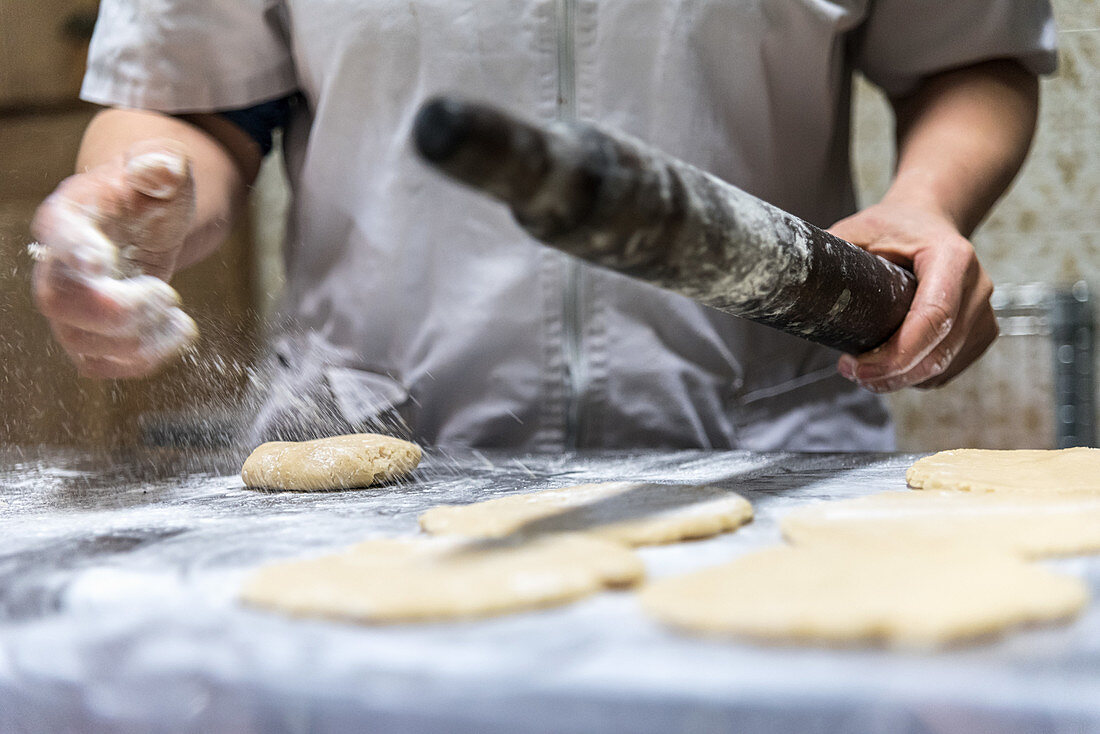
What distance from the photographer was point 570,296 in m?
1.65

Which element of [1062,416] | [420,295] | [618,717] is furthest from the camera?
[1062,416]

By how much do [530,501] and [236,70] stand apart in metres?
1.18

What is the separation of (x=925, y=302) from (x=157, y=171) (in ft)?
3.55

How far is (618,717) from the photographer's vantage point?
51 centimetres

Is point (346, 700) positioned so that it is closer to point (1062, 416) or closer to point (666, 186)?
point (666, 186)

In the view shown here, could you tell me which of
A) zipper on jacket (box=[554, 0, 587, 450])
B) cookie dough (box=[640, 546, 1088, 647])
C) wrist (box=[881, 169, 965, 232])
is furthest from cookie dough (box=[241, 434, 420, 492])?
wrist (box=[881, 169, 965, 232])

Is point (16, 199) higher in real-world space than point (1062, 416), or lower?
higher

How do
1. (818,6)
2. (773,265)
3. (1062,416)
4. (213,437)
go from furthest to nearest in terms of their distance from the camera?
(1062,416) → (213,437) → (818,6) → (773,265)

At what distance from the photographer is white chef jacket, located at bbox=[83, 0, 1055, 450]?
1629mm

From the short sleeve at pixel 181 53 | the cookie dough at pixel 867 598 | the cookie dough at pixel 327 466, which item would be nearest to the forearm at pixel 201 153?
the short sleeve at pixel 181 53

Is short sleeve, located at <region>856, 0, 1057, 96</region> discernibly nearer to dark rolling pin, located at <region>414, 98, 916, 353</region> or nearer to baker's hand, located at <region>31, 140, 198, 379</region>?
dark rolling pin, located at <region>414, 98, 916, 353</region>

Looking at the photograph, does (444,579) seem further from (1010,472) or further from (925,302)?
(925,302)

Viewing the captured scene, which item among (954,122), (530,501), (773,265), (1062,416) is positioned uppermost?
(954,122)

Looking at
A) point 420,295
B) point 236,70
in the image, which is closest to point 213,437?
point 420,295
